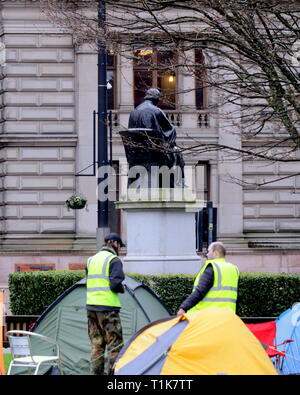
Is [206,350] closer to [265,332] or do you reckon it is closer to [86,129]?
[265,332]

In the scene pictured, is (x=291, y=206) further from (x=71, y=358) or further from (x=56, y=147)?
(x=71, y=358)

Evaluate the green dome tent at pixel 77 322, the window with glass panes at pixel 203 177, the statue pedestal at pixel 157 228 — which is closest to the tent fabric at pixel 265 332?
the green dome tent at pixel 77 322

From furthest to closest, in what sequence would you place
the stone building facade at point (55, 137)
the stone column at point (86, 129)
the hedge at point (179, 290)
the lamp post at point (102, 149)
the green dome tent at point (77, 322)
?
the stone building facade at point (55, 137), the stone column at point (86, 129), the lamp post at point (102, 149), the hedge at point (179, 290), the green dome tent at point (77, 322)

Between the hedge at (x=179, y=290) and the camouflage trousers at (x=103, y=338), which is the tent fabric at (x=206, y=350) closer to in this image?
the camouflage trousers at (x=103, y=338)

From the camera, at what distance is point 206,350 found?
988 centimetres

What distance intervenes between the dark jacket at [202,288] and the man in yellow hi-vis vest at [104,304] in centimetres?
151

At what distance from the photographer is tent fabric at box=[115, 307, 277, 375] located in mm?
9828

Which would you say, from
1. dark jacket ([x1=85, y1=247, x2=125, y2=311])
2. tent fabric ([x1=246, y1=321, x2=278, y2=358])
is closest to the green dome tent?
tent fabric ([x1=246, y1=321, x2=278, y2=358])

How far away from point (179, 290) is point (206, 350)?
806 centimetres

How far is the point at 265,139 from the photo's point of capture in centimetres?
3341

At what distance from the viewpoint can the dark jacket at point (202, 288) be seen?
11.5 meters

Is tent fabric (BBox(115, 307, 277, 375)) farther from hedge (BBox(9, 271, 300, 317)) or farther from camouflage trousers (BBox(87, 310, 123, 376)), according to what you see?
hedge (BBox(9, 271, 300, 317))

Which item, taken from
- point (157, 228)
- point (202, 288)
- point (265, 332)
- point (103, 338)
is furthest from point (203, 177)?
point (202, 288)

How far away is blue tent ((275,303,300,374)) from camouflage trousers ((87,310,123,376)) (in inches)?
84.0
